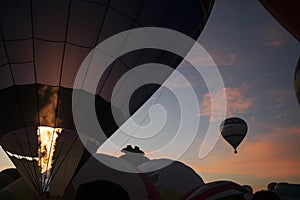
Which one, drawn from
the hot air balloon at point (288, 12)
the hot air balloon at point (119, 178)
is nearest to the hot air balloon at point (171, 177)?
the hot air balloon at point (119, 178)

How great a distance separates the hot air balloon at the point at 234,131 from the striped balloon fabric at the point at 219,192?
5969 millimetres

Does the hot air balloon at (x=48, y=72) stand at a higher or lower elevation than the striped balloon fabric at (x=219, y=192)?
higher

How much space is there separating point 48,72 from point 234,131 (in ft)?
40.5

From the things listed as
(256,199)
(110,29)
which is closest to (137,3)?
(110,29)

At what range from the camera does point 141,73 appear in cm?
607

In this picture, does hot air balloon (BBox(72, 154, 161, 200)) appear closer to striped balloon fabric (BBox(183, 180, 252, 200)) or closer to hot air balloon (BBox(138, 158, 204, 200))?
striped balloon fabric (BBox(183, 180, 252, 200))

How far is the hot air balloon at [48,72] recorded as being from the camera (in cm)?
507

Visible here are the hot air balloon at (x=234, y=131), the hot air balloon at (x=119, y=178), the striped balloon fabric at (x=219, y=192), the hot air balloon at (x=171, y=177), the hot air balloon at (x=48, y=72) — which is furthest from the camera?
the hot air balloon at (x=234, y=131)

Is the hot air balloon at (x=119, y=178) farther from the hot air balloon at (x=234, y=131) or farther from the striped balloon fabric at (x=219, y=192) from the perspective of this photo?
the hot air balloon at (x=234, y=131)

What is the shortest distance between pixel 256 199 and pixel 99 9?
3928 mm

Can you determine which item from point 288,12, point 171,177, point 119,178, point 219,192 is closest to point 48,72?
point 119,178

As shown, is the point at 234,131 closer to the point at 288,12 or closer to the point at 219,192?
the point at 219,192

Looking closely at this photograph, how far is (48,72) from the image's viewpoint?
530cm

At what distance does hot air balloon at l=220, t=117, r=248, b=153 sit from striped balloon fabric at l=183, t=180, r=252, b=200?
19.6 feet
